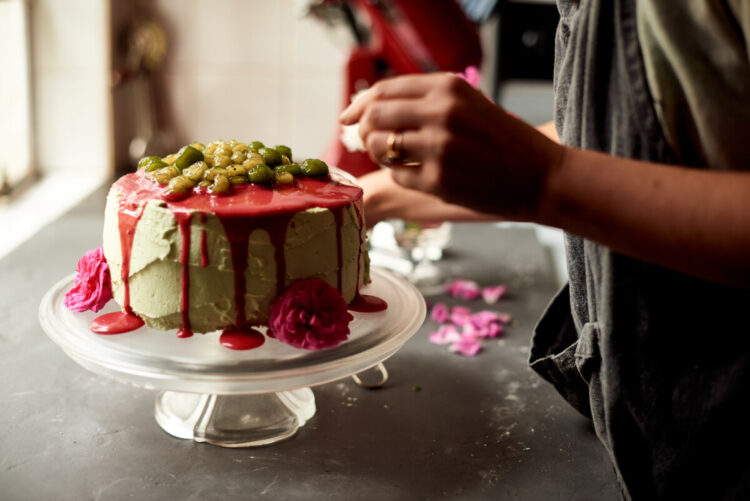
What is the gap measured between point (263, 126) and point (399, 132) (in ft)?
7.09

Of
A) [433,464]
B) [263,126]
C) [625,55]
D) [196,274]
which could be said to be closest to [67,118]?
[263,126]

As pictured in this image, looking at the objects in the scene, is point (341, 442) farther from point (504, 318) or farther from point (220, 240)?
point (504, 318)

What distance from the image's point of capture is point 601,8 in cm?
71

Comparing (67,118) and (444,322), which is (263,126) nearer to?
(67,118)

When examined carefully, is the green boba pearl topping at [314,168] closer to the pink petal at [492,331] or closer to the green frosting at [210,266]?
the green frosting at [210,266]

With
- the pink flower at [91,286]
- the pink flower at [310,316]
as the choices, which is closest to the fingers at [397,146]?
the pink flower at [310,316]

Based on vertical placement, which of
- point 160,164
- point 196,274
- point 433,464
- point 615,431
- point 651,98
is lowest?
point 433,464

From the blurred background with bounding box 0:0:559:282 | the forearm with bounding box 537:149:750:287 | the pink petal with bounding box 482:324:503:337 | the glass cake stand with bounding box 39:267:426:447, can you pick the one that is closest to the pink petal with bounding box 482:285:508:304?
the pink petal with bounding box 482:324:503:337

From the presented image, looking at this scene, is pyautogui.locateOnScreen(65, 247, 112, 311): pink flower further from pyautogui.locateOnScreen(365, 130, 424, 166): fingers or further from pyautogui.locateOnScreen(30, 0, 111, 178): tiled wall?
pyautogui.locateOnScreen(30, 0, 111, 178): tiled wall

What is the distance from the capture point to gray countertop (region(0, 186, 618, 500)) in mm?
857

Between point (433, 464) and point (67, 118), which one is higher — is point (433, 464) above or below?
below

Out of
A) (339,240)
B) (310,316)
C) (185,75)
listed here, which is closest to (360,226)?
(339,240)

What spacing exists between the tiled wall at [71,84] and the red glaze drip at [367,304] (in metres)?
→ 1.73

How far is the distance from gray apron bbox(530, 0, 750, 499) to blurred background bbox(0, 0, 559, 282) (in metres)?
1.26
